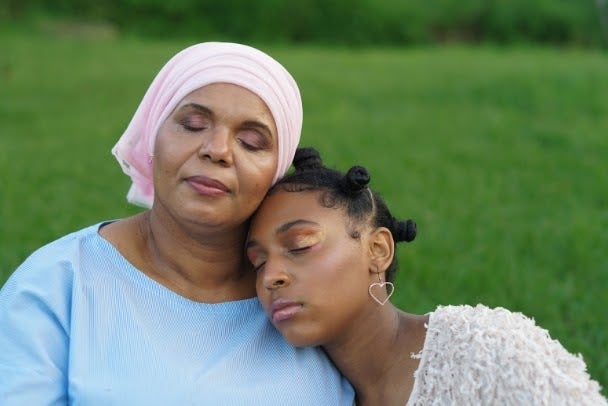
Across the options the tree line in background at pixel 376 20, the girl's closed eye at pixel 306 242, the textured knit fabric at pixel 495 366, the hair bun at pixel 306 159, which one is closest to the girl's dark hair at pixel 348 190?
the hair bun at pixel 306 159

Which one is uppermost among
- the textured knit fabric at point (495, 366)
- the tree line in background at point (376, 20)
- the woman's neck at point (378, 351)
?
the textured knit fabric at point (495, 366)

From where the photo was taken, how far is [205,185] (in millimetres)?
2977

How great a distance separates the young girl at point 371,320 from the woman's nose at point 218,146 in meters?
0.25

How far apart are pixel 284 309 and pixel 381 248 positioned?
40 cm

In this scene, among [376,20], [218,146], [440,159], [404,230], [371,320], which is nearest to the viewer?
[218,146]

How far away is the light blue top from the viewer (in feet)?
9.19

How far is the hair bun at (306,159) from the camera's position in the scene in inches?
131

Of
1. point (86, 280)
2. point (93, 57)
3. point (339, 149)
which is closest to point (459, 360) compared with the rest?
point (86, 280)

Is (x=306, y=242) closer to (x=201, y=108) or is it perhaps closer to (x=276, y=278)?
(x=276, y=278)

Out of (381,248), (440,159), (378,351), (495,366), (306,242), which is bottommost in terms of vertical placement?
(440,159)

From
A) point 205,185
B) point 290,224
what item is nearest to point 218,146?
point 205,185

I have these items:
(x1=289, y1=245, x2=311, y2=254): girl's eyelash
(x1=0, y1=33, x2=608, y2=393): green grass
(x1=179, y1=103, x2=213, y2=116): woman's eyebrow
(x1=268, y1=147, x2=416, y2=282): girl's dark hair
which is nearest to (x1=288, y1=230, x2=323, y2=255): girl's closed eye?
(x1=289, y1=245, x2=311, y2=254): girl's eyelash

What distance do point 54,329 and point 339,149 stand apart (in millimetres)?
5430

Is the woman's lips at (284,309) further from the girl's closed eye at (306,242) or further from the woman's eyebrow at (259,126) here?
the woman's eyebrow at (259,126)
